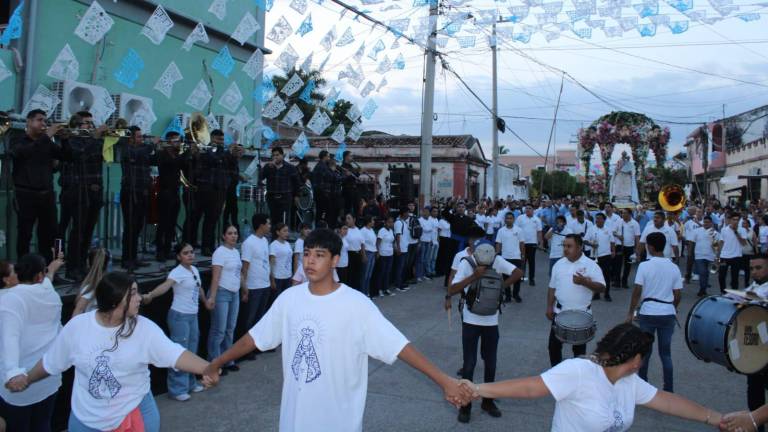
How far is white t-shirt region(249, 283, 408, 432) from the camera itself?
124 inches

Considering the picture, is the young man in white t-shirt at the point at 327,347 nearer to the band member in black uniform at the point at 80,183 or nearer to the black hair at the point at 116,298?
the black hair at the point at 116,298

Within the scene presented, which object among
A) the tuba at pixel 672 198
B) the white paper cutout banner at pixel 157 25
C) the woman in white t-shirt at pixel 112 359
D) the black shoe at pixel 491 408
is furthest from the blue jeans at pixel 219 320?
the tuba at pixel 672 198

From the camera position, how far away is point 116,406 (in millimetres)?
3436

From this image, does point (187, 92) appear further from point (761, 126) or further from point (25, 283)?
point (761, 126)

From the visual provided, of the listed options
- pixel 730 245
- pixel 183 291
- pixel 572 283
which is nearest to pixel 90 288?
pixel 183 291

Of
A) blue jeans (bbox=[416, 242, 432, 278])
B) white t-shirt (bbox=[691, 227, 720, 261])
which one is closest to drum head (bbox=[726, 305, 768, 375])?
white t-shirt (bbox=[691, 227, 720, 261])

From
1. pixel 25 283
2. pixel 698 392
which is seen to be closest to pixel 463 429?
pixel 698 392

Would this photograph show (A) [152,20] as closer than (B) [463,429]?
No

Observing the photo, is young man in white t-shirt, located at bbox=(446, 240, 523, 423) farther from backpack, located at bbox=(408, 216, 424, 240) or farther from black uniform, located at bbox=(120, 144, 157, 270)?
backpack, located at bbox=(408, 216, 424, 240)

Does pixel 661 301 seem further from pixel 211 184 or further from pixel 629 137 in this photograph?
pixel 629 137

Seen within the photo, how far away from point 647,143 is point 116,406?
91.9 feet

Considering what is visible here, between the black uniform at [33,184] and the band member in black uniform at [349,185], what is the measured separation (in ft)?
25.0

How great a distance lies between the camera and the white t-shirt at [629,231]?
46.1 feet

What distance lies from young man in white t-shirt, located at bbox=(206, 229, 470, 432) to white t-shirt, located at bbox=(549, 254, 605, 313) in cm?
339
